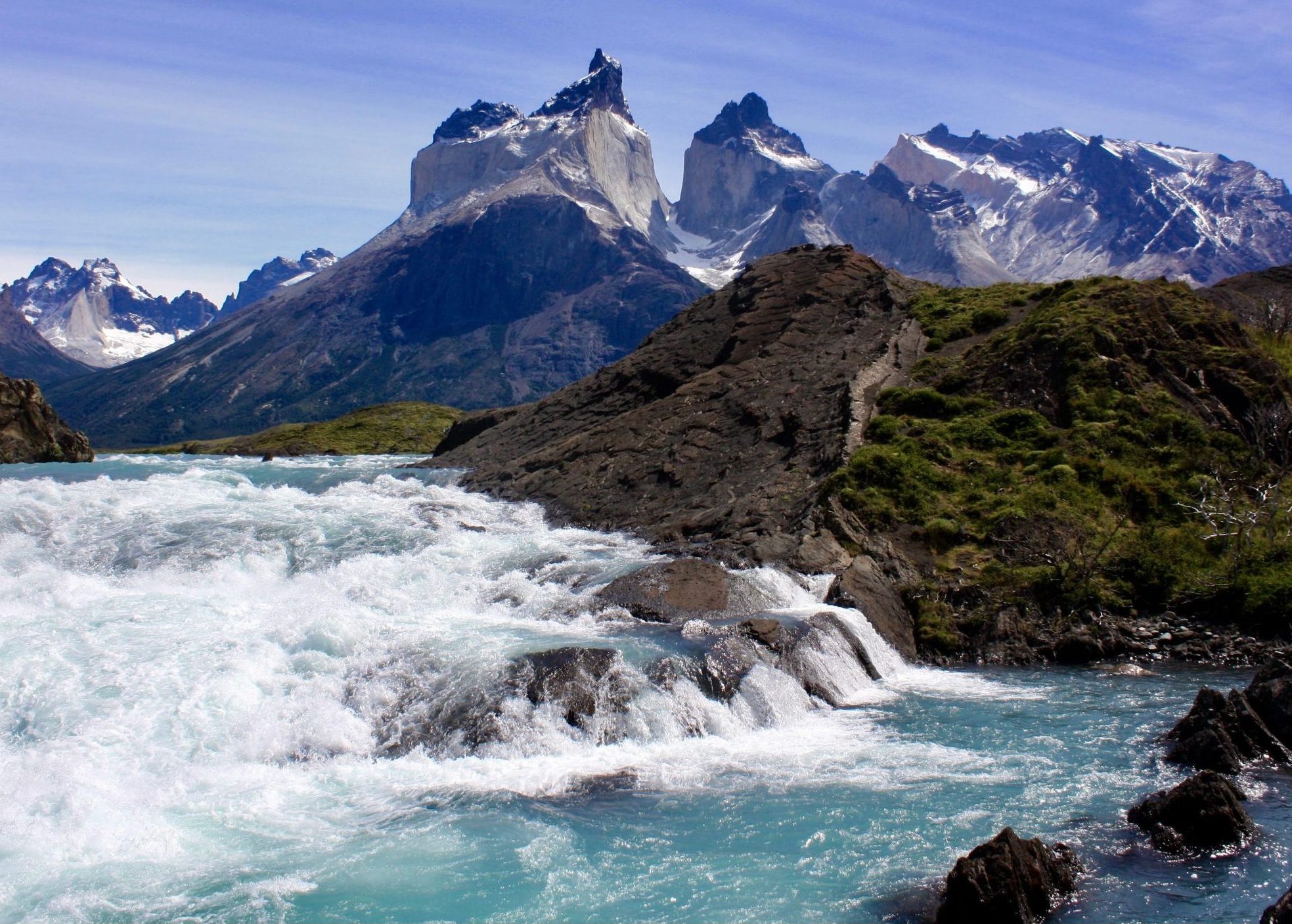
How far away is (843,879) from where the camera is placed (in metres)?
13.8

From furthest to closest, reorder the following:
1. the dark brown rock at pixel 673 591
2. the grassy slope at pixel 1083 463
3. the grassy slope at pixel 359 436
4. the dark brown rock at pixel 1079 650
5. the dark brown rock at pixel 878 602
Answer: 1. the grassy slope at pixel 359 436
2. the grassy slope at pixel 1083 463
3. the dark brown rock at pixel 878 602
4. the dark brown rock at pixel 1079 650
5. the dark brown rock at pixel 673 591

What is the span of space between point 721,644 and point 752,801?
224 inches

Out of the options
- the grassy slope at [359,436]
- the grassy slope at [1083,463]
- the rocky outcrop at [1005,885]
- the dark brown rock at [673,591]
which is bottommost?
the rocky outcrop at [1005,885]

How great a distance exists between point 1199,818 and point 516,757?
36.2 ft

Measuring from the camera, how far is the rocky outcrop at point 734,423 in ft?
107

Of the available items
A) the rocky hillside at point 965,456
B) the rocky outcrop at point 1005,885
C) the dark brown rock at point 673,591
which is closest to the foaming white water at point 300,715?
the dark brown rock at point 673,591

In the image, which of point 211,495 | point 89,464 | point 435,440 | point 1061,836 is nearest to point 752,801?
point 1061,836

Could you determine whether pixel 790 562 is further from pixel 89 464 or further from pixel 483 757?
pixel 89 464

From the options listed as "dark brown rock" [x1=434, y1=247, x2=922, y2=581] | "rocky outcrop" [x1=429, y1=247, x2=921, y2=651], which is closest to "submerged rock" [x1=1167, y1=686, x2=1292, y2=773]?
"rocky outcrop" [x1=429, y1=247, x2=921, y2=651]

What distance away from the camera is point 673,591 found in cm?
2559

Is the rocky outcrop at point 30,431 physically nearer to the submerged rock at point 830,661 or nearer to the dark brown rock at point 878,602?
the dark brown rock at point 878,602

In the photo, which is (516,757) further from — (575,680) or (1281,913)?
(1281,913)

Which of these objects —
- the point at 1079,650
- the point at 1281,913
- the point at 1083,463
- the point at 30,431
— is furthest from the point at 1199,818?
the point at 30,431

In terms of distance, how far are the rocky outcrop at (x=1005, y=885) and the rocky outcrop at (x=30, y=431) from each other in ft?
218
